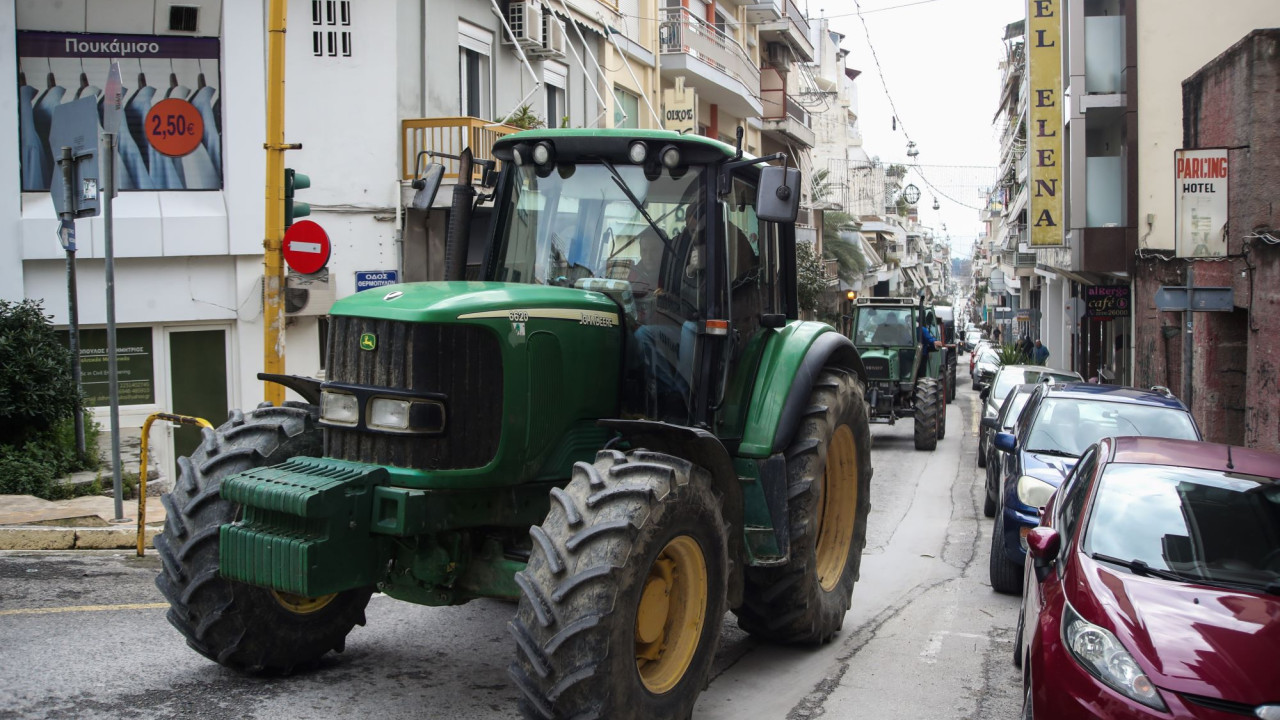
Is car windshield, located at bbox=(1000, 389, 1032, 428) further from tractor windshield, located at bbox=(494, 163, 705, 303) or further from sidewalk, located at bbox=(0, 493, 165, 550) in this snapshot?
sidewalk, located at bbox=(0, 493, 165, 550)

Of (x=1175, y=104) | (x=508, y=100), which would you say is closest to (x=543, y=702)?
(x=508, y=100)

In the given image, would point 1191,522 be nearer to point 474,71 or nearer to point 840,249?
point 474,71

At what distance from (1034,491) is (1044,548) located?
11.2ft

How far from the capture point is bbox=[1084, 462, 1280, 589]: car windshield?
4824mm

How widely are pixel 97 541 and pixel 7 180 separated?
19.4 ft

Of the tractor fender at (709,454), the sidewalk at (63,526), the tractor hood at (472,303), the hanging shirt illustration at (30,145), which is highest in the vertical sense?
the hanging shirt illustration at (30,145)

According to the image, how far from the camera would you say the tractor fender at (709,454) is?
5137mm

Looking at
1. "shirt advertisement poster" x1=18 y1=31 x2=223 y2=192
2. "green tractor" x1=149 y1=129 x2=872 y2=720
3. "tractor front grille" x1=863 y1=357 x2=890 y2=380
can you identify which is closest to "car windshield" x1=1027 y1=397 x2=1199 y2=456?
"green tractor" x1=149 y1=129 x2=872 y2=720

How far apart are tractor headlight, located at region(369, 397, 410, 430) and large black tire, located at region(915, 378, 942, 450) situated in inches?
608

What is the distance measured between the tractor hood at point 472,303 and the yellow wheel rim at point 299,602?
1.46m

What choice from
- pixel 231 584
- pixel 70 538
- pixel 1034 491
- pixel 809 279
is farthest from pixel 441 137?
pixel 809 279

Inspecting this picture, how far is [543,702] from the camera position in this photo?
4.39 metres

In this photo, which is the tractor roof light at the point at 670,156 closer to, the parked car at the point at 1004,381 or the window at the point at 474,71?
the window at the point at 474,71

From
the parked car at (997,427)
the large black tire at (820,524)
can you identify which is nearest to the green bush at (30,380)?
the large black tire at (820,524)
